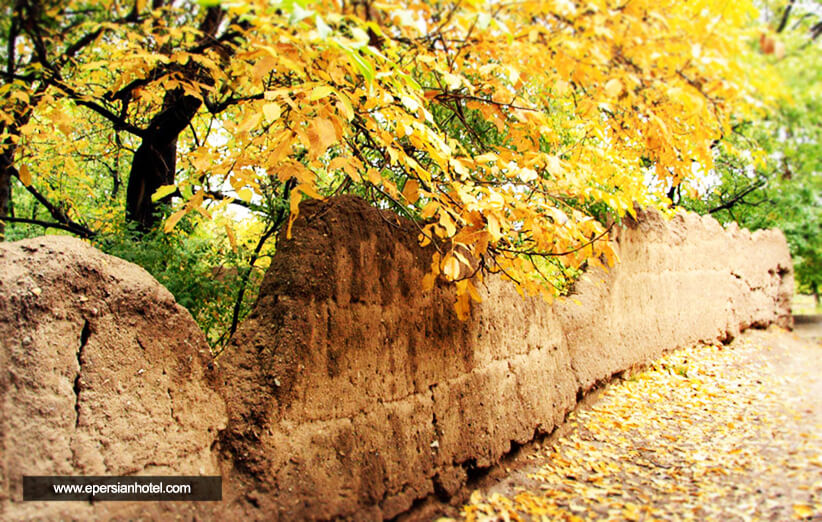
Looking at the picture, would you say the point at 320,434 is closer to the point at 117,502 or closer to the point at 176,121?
the point at 117,502

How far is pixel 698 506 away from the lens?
3.64 m

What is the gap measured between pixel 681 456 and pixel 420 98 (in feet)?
12.9

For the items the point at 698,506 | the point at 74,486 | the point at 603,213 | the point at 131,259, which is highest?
the point at 603,213

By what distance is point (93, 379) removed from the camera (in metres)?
2.11

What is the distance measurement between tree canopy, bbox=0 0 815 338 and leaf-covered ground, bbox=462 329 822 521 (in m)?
1.55

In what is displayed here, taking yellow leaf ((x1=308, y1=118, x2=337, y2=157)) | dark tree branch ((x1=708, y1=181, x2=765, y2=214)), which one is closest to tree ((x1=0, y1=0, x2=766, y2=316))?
yellow leaf ((x1=308, y1=118, x2=337, y2=157))

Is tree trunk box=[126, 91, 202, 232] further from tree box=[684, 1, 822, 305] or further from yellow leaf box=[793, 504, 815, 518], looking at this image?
yellow leaf box=[793, 504, 815, 518]

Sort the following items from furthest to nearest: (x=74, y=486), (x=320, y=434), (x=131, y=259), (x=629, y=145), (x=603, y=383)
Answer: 1. (x=603, y=383)
2. (x=629, y=145)
3. (x=131, y=259)
4. (x=320, y=434)
5. (x=74, y=486)

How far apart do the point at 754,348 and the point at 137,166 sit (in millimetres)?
10139

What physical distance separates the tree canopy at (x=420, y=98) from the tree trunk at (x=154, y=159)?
0.02 m

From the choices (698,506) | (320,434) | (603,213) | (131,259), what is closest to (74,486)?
(320,434)

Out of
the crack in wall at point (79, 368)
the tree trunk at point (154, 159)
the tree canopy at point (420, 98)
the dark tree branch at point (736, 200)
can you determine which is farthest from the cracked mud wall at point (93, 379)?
the dark tree branch at point (736, 200)

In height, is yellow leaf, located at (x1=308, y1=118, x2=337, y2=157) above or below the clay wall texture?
above

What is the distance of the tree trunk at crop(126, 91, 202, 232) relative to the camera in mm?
5027
